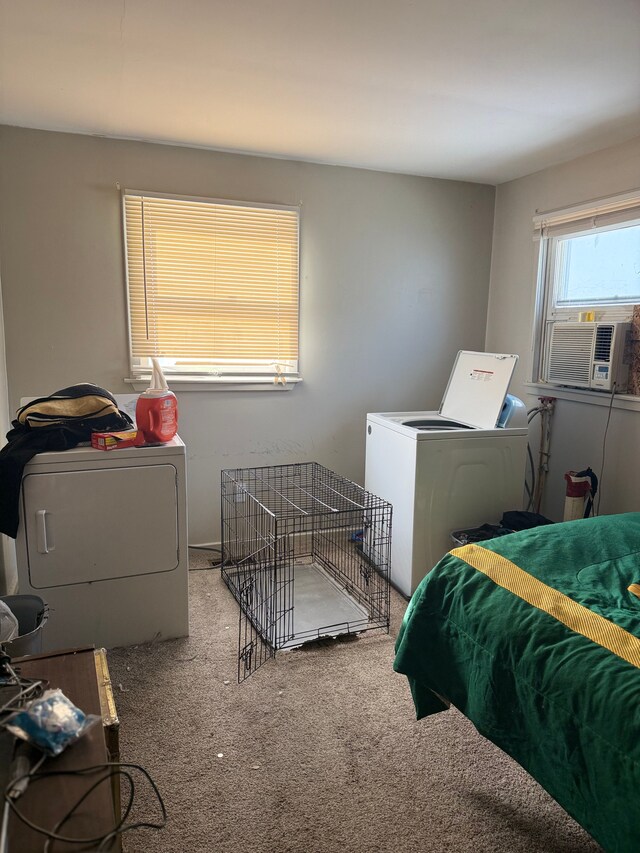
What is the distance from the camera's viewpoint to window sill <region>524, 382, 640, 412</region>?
112 inches

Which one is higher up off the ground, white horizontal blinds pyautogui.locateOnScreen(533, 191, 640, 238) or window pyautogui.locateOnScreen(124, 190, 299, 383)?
white horizontal blinds pyautogui.locateOnScreen(533, 191, 640, 238)

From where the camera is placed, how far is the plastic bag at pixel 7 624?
1833 mm

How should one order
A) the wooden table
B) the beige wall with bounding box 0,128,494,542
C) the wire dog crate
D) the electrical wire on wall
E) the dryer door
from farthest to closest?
the electrical wire on wall
the beige wall with bounding box 0,128,494,542
the wire dog crate
the dryer door
the wooden table

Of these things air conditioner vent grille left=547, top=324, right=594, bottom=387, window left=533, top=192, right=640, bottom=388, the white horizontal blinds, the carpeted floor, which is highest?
the white horizontal blinds

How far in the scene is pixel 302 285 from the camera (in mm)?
3432

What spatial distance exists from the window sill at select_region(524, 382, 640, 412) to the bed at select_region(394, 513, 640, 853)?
1.00 m

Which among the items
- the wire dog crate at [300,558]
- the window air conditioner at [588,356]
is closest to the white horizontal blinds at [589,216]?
the window air conditioner at [588,356]

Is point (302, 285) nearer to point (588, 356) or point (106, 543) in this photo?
point (588, 356)

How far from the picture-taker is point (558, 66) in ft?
6.86

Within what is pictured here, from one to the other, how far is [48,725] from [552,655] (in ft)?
3.57

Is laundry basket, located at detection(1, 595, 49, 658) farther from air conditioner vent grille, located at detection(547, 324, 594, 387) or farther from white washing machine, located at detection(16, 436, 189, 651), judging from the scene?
air conditioner vent grille, located at detection(547, 324, 594, 387)

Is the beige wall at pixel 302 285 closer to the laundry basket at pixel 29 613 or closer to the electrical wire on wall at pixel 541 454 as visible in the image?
the electrical wire on wall at pixel 541 454

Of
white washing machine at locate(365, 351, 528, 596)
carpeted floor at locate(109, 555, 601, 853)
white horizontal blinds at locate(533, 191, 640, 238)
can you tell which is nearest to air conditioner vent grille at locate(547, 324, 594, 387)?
white washing machine at locate(365, 351, 528, 596)

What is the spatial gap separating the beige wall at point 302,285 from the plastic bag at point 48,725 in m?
2.35
